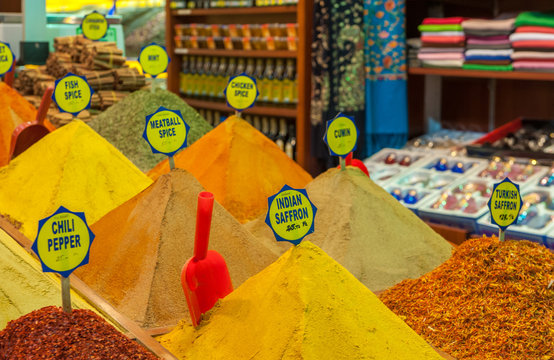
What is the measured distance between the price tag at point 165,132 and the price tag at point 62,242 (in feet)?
1.49

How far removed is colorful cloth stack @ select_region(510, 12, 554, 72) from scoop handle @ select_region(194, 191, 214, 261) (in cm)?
208

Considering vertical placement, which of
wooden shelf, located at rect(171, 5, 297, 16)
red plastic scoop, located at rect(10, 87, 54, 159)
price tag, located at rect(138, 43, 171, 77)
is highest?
wooden shelf, located at rect(171, 5, 297, 16)

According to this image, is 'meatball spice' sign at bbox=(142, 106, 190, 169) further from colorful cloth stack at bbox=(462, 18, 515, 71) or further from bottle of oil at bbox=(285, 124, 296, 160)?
bottle of oil at bbox=(285, 124, 296, 160)

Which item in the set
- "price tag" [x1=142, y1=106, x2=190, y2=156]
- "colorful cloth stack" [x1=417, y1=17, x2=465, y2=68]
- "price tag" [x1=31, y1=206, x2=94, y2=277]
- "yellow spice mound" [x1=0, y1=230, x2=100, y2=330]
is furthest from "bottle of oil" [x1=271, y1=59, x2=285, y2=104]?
"price tag" [x1=31, y1=206, x2=94, y2=277]

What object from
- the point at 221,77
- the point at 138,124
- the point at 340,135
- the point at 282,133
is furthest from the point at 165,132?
the point at 221,77

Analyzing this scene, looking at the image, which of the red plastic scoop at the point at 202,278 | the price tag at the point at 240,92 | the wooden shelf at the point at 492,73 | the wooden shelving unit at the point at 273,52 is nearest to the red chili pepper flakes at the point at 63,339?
the red plastic scoop at the point at 202,278

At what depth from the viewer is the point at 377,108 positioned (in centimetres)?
339

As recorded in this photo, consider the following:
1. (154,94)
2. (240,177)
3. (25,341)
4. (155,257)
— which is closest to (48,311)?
(25,341)

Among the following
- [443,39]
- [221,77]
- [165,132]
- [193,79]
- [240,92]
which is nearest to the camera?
[165,132]

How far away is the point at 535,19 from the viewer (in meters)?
2.79

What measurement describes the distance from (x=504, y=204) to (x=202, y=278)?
0.59 meters

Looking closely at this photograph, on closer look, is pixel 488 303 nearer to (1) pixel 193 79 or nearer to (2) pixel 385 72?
(2) pixel 385 72

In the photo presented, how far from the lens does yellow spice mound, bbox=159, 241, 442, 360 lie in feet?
3.25

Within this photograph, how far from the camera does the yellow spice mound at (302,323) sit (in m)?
0.99
